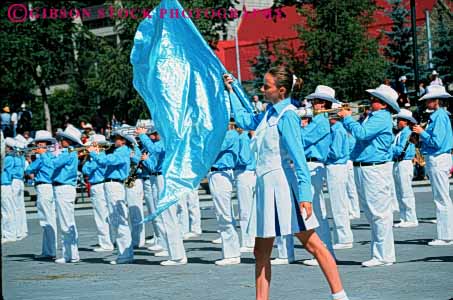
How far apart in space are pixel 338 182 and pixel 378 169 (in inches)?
109

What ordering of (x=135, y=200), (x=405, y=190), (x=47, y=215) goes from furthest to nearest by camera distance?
(x=405, y=190) → (x=47, y=215) → (x=135, y=200)

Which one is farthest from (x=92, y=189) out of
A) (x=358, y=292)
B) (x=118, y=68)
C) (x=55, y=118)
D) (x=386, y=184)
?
(x=55, y=118)

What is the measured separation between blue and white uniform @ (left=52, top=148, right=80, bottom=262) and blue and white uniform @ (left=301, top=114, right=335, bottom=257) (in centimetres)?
392

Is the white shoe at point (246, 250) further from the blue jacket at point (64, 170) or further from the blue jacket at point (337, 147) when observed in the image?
the blue jacket at point (64, 170)

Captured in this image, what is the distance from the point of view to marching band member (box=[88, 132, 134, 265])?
1425cm

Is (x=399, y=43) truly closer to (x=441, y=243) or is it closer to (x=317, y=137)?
(x=441, y=243)

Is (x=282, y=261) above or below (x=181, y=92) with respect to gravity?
below

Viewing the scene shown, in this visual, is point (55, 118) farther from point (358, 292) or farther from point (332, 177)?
point (358, 292)

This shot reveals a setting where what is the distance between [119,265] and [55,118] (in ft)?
146

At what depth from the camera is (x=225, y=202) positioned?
13555mm

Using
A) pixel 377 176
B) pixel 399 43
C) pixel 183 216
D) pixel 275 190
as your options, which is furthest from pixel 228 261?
pixel 399 43

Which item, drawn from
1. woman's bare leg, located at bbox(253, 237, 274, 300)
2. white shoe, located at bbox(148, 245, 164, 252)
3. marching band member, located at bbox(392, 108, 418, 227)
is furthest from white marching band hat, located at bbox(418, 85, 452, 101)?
woman's bare leg, located at bbox(253, 237, 274, 300)

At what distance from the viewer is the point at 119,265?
1405 cm

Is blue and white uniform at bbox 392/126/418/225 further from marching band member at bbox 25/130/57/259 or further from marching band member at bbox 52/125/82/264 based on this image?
marching band member at bbox 25/130/57/259
